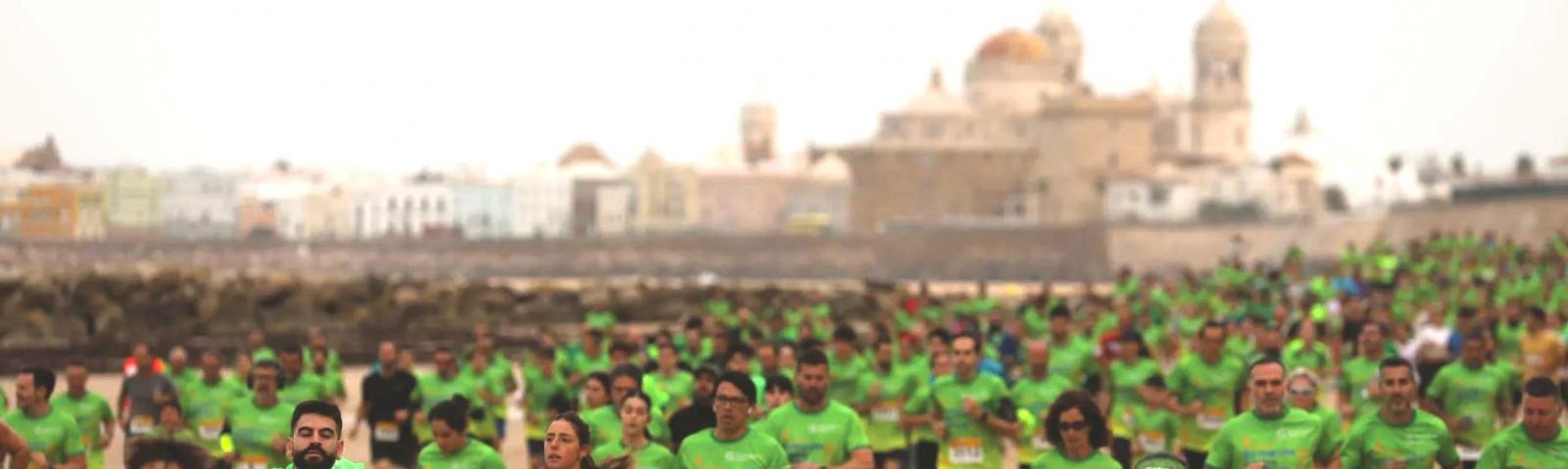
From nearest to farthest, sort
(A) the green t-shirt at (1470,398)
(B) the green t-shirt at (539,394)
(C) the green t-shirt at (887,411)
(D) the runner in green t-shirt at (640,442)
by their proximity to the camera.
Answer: (D) the runner in green t-shirt at (640,442)
(A) the green t-shirt at (1470,398)
(C) the green t-shirt at (887,411)
(B) the green t-shirt at (539,394)

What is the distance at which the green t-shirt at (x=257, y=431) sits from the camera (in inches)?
473

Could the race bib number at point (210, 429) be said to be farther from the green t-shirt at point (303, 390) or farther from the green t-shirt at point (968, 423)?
the green t-shirt at point (968, 423)

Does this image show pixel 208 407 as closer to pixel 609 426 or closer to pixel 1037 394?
pixel 609 426

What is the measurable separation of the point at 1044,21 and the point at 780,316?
97.9 m

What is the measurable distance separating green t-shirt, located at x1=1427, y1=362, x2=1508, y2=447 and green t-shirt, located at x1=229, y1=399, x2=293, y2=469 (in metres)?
4.70

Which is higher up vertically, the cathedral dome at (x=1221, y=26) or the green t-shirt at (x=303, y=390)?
the cathedral dome at (x=1221, y=26)

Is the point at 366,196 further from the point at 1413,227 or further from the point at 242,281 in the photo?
the point at 242,281

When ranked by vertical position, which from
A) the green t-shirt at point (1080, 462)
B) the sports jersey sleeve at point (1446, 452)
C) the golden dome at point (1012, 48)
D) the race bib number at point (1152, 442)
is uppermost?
the golden dome at point (1012, 48)

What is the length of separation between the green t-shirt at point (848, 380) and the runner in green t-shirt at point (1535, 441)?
4852 mm

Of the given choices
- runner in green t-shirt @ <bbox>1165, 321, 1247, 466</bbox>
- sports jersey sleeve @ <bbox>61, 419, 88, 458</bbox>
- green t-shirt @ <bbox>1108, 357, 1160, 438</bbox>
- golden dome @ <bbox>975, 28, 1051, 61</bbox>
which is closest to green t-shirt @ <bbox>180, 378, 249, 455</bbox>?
sports jersey sleeve @ <bbox>61, 419, 88, 458</bbox>

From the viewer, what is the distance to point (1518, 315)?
1802cm

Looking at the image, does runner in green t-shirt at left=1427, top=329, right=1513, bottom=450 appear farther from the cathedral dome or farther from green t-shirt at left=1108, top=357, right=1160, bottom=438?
the cathedral dome

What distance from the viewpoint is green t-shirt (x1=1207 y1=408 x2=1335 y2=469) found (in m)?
9.26

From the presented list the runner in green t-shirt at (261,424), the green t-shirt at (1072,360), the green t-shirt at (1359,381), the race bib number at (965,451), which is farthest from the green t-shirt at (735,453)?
the green t-shirt at (1072,360)
